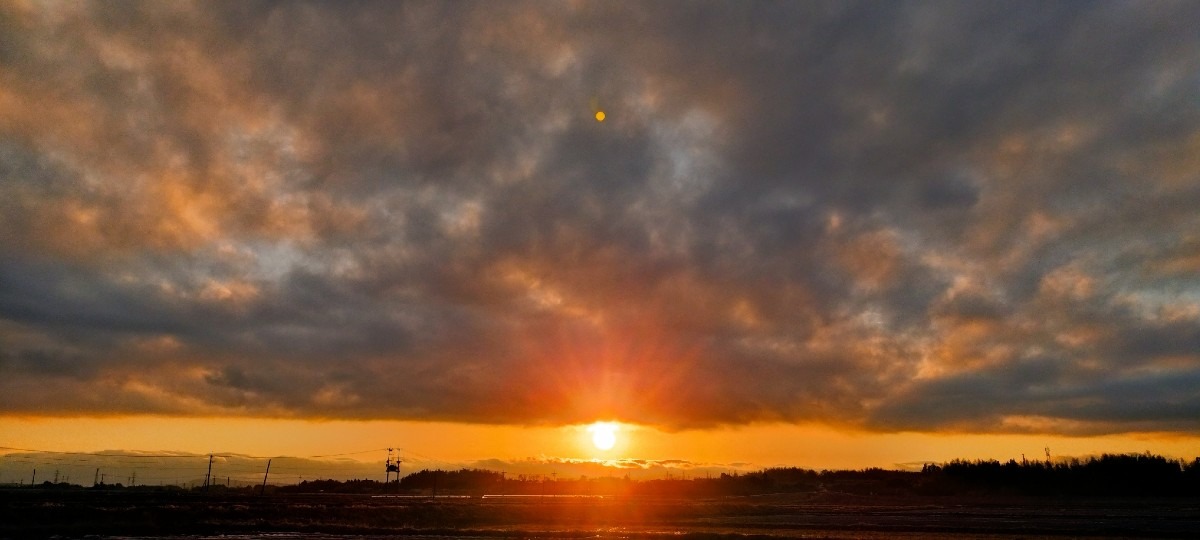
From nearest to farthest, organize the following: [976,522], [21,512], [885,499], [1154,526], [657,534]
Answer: [657,534]
[21,512]
[1154,526]
[976,522]
[885,499]

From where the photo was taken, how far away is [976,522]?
8512 centimetres

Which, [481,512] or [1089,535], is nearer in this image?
[1089,535]

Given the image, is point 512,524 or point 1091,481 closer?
point 512,524

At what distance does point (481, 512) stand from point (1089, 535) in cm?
6263

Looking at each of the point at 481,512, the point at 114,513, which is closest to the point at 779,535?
the point at 481,512

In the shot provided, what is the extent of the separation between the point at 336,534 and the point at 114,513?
2550 centimetres

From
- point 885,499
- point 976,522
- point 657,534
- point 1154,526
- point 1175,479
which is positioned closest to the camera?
point 657,534

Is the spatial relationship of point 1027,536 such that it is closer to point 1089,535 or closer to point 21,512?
point 1089,535

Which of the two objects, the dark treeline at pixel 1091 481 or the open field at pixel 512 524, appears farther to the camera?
the dark treeline at pixel 1091 481

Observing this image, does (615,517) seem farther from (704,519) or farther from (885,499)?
(885,499)

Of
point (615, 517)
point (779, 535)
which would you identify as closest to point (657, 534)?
point (779, 535)

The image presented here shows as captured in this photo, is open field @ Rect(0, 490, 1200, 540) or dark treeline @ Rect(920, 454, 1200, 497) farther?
dark treeline @ Rect(920, 454, 1200, 497)

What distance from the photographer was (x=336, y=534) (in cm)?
6688

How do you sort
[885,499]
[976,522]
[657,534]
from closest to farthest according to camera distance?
[657,534] → [976,522] → [885,499]
